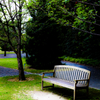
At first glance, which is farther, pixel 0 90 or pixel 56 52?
pixel 56 52

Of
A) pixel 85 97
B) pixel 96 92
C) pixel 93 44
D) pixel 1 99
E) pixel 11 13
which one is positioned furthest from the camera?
pixel 93 44

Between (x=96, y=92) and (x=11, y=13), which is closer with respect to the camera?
(x=96, y=92)

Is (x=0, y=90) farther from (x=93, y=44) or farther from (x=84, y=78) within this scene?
(x=93, y=44)

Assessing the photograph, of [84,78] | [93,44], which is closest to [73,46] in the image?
[93,44]

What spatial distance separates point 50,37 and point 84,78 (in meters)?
8.35

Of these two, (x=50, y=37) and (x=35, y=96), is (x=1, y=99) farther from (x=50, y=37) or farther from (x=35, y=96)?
(x=50, y=37)

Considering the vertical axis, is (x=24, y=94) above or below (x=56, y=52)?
below

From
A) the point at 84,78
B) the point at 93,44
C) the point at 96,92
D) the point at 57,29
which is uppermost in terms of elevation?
the point at 57,29

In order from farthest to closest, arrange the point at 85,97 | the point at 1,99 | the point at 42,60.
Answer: the point at 42,60 < the point at 85,97 < the point at 1,99

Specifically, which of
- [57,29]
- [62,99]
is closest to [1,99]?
[62,99]

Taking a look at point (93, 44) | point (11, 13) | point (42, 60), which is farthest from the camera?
point (93, 44)

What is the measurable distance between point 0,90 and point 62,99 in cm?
290

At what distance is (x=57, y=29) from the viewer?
14.1m

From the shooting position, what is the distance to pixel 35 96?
19.1ft
